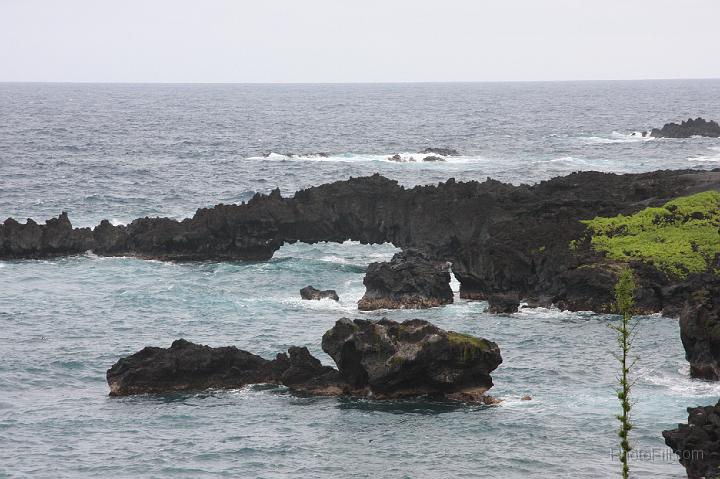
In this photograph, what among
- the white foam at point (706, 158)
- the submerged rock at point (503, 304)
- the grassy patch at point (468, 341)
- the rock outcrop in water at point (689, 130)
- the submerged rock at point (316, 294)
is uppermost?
the rock outcrop in water at point (689, 130)

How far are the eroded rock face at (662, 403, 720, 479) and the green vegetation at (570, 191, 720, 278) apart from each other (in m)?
23.1

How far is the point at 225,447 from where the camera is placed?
124ft

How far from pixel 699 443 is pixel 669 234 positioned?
2831cm

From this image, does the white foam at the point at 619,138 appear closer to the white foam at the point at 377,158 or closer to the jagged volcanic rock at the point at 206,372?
the white foam at the point at 377,158

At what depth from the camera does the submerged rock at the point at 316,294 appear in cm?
5909

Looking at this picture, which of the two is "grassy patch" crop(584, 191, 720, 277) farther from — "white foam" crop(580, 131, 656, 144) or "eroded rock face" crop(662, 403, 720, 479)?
"white foam" crop(580, 131, 656, 144)

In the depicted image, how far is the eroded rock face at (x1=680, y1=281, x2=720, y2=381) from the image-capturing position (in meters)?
41.9

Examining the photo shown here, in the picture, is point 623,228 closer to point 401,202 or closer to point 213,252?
point 401,202

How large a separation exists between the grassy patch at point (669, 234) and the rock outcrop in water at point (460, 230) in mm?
786

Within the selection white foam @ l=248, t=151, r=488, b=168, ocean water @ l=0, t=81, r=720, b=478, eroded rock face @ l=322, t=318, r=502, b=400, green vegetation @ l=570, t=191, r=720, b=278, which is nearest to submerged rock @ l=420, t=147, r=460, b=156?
white foam @ l=248, t=151, r=488, b=168

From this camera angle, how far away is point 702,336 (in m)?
42.0

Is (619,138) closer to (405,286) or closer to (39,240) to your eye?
(39,240)

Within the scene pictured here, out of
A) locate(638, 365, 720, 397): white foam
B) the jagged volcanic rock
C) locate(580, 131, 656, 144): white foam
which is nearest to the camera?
locate(638, 365, 720, 397): white foam

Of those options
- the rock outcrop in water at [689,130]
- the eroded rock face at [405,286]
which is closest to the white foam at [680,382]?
the eroded rock face at [405,286]
